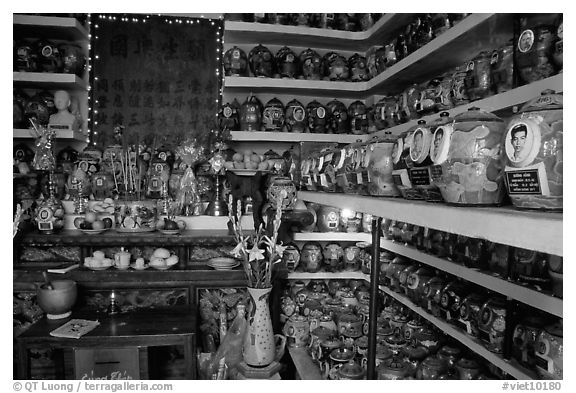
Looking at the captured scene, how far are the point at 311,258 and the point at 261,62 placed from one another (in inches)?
55.6

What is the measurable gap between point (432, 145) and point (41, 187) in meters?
2.81

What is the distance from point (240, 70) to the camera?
3086 millimetres

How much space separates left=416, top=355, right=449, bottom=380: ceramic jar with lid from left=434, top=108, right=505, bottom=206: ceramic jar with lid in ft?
3.35

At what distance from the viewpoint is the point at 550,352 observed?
132 centimetres

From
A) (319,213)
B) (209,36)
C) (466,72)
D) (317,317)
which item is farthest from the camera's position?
(209,36)

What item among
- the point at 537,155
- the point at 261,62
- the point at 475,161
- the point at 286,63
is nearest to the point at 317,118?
the point at 286,63

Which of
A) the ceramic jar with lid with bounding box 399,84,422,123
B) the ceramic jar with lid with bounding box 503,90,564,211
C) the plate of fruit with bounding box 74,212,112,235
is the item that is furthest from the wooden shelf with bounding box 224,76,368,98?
the ceramic jar with lid with bounding box 503,90,564,211

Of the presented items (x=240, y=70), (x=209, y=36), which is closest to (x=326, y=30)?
(x=240, y=70)

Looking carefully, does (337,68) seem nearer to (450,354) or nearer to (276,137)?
(276,137)

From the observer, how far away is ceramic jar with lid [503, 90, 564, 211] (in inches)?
28.5

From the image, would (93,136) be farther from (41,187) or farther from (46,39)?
(46,39)

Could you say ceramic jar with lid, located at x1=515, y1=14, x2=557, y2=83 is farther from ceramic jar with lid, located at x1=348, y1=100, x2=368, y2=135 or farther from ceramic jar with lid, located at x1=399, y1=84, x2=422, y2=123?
ceramic jar with lid, located at x1=348, y1=100, x2=368, y2=135
